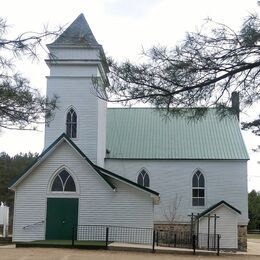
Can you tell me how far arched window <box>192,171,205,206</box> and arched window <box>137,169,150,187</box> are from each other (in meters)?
3.32

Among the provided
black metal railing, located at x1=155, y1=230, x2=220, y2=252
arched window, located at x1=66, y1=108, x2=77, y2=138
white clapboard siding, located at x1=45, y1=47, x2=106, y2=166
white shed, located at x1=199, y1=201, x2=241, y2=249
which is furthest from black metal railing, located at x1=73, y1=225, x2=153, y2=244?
arched window, located at x1=66, y1=108, x2=77, y2=138

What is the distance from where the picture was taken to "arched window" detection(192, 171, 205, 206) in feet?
130

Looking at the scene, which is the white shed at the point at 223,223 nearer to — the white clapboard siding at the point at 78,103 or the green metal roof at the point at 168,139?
the green metal roof at the point at 168,139

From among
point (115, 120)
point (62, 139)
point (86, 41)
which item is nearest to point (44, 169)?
point (62, 139)

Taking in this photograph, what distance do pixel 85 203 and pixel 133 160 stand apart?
9548 millimetres

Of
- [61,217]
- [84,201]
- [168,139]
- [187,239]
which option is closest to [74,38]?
[84,201]

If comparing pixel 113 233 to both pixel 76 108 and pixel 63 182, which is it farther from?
pixel 76 108

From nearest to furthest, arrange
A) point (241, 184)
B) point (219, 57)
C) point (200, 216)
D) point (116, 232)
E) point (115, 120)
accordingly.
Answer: point (219, 57) → point (116, 232) → point (200, 216) → point (241, 184) → point (115, 120)

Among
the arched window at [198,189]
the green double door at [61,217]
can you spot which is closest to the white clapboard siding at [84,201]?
the green double door at [61,217]

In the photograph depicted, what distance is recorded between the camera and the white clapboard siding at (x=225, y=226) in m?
35.6

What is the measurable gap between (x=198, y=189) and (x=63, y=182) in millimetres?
11957

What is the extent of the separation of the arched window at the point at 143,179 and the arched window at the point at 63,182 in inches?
359

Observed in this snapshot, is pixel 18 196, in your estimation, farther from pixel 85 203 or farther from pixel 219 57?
pixel 219 57

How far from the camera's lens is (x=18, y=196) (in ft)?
104
